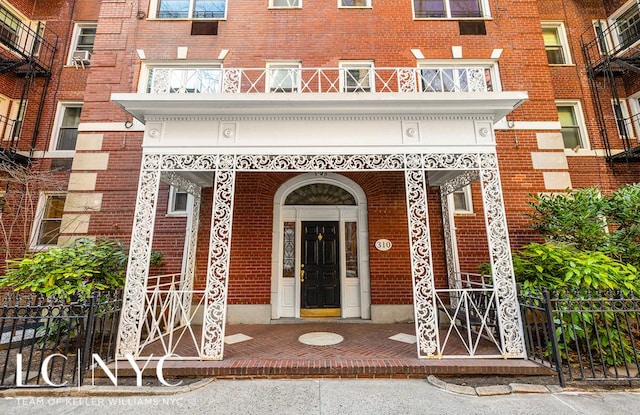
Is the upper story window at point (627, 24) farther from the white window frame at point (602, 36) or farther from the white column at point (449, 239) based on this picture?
the white column at point (449, 239)

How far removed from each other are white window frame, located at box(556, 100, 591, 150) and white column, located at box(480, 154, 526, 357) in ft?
19.8

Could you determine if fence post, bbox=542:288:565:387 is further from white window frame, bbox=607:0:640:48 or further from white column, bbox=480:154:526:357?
white window frame, bbox=607:0:640:48

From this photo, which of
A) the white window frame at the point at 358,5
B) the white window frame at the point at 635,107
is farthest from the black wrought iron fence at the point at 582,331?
the white window frame at the point at 358,5

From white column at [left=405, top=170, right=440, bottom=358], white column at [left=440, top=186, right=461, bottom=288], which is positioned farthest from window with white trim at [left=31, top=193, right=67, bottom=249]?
white column at [left=440, top=186, right=461, bottom=288]

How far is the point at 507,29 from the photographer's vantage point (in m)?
8.59

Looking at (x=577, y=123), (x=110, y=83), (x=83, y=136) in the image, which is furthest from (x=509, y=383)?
(x=110, y=83)

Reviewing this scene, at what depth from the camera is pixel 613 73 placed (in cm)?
935

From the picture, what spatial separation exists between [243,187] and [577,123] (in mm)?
10381

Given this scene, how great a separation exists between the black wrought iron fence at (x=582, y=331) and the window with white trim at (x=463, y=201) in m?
3.01

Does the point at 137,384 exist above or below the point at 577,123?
below

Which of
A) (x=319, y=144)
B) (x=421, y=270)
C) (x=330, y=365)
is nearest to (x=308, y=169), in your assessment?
(x=319, y=144)

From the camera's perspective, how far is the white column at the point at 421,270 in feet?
15.0

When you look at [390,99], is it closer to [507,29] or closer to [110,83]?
[507,29]

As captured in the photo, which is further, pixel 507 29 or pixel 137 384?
pixel 507 29
